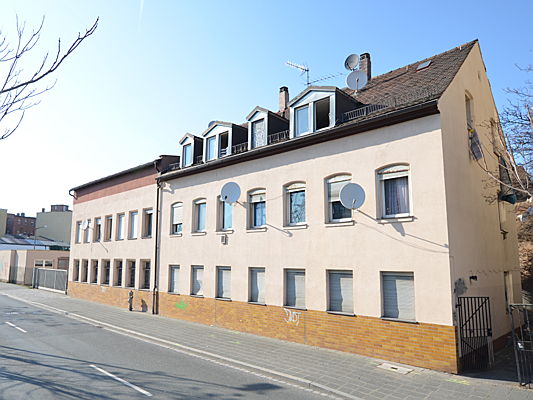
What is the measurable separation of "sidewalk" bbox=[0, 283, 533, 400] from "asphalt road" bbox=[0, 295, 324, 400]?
1.89ft

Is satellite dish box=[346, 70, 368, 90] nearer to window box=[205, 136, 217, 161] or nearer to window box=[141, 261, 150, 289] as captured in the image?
window box=[205, 136, 217, 161]

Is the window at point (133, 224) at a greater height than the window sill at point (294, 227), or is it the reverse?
the window at point (133, 224)

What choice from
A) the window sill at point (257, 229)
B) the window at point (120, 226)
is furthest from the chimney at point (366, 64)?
the window at point (120, 226)

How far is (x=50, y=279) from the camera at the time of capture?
33.3 metres

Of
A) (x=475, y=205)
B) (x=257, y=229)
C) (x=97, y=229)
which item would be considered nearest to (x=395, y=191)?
(x=475, y=205)

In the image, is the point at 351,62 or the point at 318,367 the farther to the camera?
the point at 351,62

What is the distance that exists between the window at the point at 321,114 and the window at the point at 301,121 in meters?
0.37

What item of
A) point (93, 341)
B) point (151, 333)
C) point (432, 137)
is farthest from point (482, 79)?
point (93, 341)

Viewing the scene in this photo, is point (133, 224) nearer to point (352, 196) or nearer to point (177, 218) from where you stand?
point (177, 218)

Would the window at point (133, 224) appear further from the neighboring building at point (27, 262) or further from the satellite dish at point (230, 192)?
the neighboring building at point (27, 262)

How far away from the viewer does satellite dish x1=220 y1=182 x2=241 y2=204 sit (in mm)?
15062

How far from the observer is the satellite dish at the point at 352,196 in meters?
11.1

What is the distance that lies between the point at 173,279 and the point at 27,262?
28.6 meters

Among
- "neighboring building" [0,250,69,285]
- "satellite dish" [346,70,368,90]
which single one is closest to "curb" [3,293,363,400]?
"satellite dish" [346,70,368,90]
